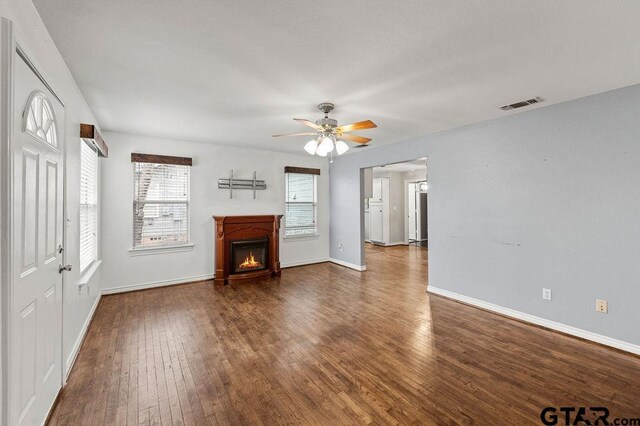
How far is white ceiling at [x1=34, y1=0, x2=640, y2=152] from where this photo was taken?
1702 mm

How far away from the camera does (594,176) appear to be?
2.88 metres

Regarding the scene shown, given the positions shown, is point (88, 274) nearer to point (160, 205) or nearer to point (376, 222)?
point (160, 205)

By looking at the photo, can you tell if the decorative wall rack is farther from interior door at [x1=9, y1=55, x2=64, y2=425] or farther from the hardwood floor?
interior door at [x1=9, y1=55, x2=64, y2=425]

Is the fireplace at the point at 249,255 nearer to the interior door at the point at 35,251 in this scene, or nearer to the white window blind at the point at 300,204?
the white window blind at the point at 300,204

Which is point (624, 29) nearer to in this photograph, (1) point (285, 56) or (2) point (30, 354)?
(1) point (285, 56)

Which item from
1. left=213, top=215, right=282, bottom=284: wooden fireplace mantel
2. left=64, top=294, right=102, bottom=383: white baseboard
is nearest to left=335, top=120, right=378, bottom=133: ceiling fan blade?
left=213, top=215, right=282, bottom=284: wooden fireplace mantel

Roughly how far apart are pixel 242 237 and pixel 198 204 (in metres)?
0.97

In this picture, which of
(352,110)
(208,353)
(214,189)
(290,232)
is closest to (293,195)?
(290,232)

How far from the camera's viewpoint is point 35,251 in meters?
1.64

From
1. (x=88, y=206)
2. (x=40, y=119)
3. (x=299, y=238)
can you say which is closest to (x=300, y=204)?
(x=299, y=238)

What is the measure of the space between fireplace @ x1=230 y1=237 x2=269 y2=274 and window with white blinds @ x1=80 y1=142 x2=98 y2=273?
2.00 metres

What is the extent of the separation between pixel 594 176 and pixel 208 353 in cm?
417

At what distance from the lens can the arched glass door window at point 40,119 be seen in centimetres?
154

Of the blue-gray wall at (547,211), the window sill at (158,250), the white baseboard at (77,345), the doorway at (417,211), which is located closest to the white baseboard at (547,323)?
the blue-gray wall at (547,211)
